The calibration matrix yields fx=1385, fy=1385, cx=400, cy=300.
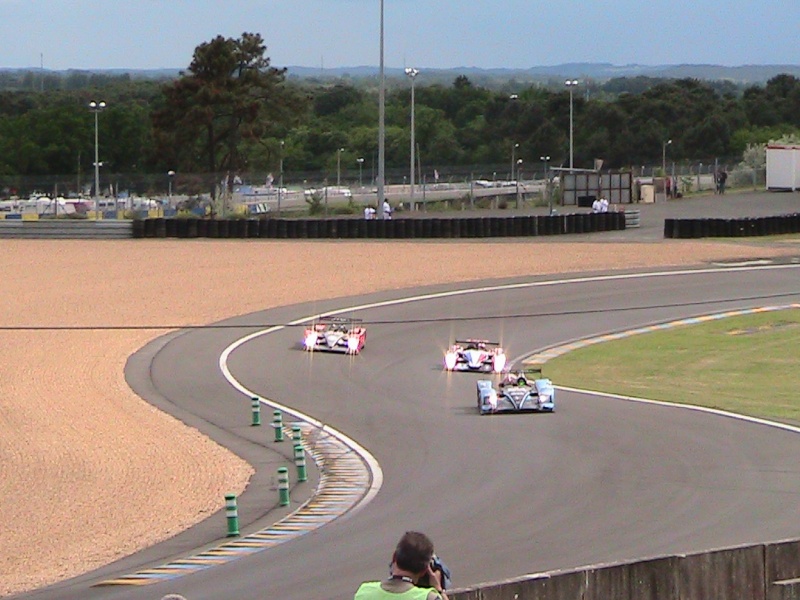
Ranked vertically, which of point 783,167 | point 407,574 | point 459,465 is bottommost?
point 459,465

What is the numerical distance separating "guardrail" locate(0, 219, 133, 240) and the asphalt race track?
75.6 ft

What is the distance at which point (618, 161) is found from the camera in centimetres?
11881

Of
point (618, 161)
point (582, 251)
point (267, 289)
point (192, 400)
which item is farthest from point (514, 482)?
point (618, 161)

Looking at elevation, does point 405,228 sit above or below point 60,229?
above

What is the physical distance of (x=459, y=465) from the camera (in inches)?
754

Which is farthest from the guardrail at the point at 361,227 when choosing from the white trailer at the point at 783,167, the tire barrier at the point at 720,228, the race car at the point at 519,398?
the race car at the point at 519,398

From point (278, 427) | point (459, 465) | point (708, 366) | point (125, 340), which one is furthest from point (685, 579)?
point (125, 340)

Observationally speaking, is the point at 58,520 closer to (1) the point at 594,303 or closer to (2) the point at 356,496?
(2) the point at 356,496

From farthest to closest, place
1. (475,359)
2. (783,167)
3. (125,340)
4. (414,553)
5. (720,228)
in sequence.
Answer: (783,167) → (720,228) → (125,340) → (475,359) → (414,553)

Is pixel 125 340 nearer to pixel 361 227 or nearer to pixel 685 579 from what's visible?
pixel 361 227

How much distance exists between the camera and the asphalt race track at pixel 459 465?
13.7 m

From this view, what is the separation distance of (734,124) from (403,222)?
80341 millimetres

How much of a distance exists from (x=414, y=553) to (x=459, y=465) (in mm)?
12418

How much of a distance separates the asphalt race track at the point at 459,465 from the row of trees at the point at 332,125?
135 ft
